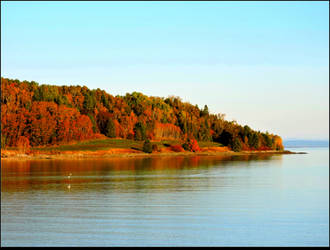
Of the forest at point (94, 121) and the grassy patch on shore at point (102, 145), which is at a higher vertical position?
the forest at point (94, 121)

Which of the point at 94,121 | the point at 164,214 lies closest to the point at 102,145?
the point at 94,121

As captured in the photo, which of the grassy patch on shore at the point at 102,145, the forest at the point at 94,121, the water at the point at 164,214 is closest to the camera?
the water at the point at 164,214

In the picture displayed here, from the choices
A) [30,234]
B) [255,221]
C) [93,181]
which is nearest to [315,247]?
[255,221]

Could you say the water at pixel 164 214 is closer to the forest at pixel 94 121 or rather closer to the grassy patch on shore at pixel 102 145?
the grassy patch on shore at pixel 102 145

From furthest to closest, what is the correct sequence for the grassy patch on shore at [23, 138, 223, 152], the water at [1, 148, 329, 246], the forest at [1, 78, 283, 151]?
1. the forest at [1, 78, 283, 151]
2. the grassy patch on shore at [23, 138, 223, 152]
3. the water at [1, 148, 329, 246]

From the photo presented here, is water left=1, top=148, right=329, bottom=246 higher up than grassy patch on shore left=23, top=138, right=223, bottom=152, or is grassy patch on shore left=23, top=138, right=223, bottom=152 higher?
grassy patch on shore left=23, top=138, right=223, bottom=152

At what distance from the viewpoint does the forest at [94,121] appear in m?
129

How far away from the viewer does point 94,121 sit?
159250 millimetres

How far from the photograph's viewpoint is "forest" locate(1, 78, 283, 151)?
12909 centimetres

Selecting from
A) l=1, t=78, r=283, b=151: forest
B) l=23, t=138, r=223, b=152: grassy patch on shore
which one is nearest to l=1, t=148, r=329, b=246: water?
l=23, t=138, r=223, b=152: grassy patch on shore

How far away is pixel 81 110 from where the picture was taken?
170 metres

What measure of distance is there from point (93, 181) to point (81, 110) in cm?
12023

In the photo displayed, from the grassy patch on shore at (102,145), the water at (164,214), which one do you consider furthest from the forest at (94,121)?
the water at (164,214)

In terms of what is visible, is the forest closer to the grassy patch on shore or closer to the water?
the grassy patch on shore
